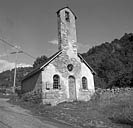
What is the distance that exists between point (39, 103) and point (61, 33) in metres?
8.49

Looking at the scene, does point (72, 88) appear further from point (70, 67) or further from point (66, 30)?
point (66, 30)

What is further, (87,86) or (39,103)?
(87,86)

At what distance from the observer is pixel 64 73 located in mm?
18094

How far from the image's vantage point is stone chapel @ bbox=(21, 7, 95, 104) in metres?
16.9

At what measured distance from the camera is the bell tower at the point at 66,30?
62.6 feet

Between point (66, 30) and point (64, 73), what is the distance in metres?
5.39

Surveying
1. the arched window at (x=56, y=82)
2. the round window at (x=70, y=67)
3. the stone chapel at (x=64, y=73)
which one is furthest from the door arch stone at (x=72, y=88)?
the arched window at (x=56, y=82)

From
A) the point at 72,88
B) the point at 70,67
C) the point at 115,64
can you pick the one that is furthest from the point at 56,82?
the point at 115,64

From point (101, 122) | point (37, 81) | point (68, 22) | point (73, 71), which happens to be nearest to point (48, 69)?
point (37, 81)

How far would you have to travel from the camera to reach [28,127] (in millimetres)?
7812

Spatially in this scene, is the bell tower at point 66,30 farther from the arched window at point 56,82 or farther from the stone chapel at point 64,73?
the arched window at point 56,82

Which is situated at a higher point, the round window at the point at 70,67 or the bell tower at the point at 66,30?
the bell tower at the point at 66,30

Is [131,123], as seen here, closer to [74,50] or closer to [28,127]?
[28,127]

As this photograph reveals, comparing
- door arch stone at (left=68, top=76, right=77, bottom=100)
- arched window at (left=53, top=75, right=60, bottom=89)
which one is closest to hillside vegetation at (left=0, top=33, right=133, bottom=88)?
door arch stone at (left=68, top=76, right=77, bottom=100)
